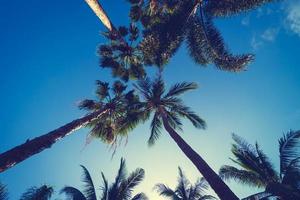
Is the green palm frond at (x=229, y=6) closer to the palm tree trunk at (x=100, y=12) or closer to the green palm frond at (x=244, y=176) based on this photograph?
the palm tree trunk at (x=100, y=12)

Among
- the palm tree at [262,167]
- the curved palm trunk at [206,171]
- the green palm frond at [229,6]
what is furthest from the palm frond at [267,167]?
the green palm frond at [229,6]

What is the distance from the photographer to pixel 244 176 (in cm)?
1483

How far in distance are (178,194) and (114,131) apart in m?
6.78

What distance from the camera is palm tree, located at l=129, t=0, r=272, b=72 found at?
16297 mm

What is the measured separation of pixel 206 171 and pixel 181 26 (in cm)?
925

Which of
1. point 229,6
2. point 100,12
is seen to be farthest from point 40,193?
point 229,6

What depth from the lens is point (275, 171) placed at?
1503cm

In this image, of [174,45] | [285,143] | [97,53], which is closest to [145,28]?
[174,45]

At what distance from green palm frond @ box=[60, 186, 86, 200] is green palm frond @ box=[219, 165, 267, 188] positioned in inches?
309

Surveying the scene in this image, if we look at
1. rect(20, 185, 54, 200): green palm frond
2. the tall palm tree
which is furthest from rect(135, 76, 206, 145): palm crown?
rect(20, 185, 54, 200): green palm frond

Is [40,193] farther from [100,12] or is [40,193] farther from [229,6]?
[229,6]

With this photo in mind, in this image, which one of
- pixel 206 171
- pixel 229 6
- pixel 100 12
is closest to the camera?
pixel 206 171

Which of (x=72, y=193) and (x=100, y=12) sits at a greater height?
(x=100, y=12)

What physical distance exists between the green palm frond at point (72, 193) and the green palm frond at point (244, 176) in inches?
309
